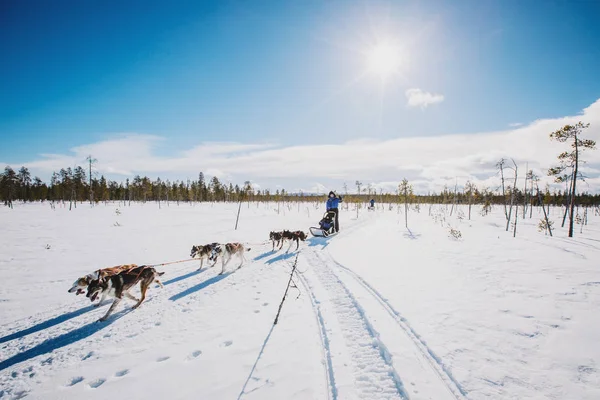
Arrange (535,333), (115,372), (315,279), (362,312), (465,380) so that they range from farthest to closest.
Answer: (315,279)
(362,312)
(535,333)
(115,372)
(465,380)

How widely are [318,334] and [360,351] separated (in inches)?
31.8

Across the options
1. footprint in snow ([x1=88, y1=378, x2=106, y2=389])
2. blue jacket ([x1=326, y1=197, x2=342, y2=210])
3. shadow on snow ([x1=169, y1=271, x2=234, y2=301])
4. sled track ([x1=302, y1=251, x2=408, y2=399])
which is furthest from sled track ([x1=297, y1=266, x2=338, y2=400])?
blue jacket ([x1=326, y1=197, x2=342, y2=210])

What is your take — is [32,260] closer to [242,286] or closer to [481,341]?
[242,286]

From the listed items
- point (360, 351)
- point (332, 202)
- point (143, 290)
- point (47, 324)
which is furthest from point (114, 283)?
point (332, 202)

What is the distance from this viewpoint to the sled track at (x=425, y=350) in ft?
10.6

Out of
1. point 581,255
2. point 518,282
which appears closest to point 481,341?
point 518,282

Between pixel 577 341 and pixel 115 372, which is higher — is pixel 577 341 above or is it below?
above

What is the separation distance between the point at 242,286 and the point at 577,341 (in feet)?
22.8

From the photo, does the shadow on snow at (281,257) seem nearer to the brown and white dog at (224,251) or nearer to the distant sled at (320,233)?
the brown and white dog at (224,251)

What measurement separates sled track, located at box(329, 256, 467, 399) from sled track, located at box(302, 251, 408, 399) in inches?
23.6

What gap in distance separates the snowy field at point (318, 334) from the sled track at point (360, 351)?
21 mm

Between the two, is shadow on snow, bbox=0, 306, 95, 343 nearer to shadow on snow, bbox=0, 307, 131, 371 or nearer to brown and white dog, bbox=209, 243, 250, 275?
shadow on snow, bbox=0, 307, 131, 371

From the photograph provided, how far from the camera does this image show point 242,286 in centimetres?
707

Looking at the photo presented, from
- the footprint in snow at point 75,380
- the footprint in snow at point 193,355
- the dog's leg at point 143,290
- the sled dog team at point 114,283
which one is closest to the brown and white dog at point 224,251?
the sled dog team at point 114,283
